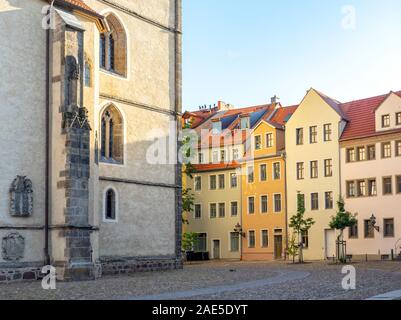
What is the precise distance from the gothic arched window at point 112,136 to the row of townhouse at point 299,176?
75.7 feet

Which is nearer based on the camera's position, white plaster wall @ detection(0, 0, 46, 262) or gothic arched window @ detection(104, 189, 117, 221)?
white plaster wall @ detection(0, 0, 46, 262)

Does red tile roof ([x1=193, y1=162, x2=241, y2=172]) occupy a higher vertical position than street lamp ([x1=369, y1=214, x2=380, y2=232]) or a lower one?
higher

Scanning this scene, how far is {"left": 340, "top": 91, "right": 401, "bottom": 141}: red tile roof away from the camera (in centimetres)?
4756

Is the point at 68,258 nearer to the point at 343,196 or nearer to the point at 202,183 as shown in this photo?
the point at 343,196

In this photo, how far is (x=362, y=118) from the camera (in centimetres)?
4900

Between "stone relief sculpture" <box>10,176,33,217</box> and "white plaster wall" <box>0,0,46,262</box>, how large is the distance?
18 cm

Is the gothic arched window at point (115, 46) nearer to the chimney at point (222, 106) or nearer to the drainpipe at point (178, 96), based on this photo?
the drainpipe at point (178, 96)

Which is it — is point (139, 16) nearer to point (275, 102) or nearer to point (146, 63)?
point (146, 63)

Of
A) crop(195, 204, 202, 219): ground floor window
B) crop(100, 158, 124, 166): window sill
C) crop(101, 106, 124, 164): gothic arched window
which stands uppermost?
crop(101, 106, 124, 164): gothic arched window

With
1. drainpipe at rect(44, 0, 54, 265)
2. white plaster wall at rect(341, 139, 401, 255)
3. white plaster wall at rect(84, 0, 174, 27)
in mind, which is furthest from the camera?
white plaster wall at rect(341, 139, 401, 255)

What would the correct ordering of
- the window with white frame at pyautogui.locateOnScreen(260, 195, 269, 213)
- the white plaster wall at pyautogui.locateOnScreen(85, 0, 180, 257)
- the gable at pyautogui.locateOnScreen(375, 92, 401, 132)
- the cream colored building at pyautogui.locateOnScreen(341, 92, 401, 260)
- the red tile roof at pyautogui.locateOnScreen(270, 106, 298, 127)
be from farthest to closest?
the red tile roof at pyautogui.locateOnScreen(270, 106, 298, 127) < the window with white frame at pyautogui.locateOnScreen(260, 195, 269, 213) < the gable at pyautogui.locateOnScreen(375, 92, 401, 132) < the cream colored building at pyautogui.locateOnScreen(341, 92, 401, 260) < the white plaster wall at pyautogui.locateOnScreen(85, 0, 180, 257)

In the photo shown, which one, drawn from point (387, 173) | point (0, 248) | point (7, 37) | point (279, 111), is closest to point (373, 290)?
point (0, 248)

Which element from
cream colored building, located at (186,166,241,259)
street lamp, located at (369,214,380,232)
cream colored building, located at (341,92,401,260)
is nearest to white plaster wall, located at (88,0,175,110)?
street lamp, located at (369,214,380,232)

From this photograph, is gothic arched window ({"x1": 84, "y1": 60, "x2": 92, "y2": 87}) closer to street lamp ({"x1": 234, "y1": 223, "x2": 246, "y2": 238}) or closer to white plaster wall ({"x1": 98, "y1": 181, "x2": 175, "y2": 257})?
white plaster wall ({"x1": 98, "y1": 181, "x2": 175, "y2": 257})
